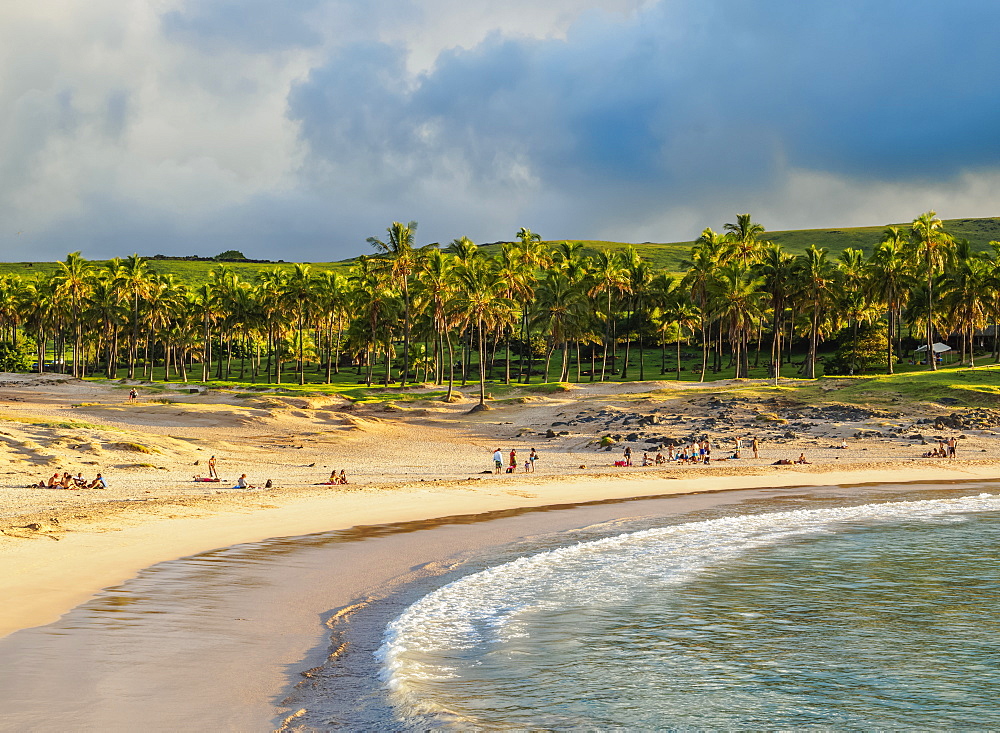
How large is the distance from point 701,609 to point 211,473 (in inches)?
876

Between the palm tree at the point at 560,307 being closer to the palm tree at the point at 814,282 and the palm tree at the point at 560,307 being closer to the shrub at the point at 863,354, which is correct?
the palm tree at the point at 814,282

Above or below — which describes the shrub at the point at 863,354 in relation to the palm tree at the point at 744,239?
below

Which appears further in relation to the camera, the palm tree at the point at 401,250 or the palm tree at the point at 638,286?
the palm tree at the point at 638,286

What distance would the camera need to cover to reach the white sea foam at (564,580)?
36.2 feet

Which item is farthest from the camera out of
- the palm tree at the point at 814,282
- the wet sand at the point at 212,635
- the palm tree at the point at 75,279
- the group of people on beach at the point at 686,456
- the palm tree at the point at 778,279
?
the palm tree at the point at 75,279

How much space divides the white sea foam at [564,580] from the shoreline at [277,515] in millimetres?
5523

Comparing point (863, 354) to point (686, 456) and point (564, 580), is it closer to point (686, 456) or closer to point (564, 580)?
point (686, 456)

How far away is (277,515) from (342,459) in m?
18.0

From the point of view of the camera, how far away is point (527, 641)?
12250 millimetres

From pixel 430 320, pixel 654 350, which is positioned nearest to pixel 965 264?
pixel 654 350

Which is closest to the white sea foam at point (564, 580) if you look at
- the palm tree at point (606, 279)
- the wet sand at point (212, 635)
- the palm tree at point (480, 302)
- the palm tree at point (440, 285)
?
the wet sand at point (212, 635)

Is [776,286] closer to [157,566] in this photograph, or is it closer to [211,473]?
[211,473]

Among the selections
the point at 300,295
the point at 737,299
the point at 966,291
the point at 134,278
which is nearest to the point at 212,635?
the point at 737,299

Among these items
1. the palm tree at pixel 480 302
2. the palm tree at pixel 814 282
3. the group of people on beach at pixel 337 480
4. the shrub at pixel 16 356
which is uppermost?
the palm tree at pixel 814 282
